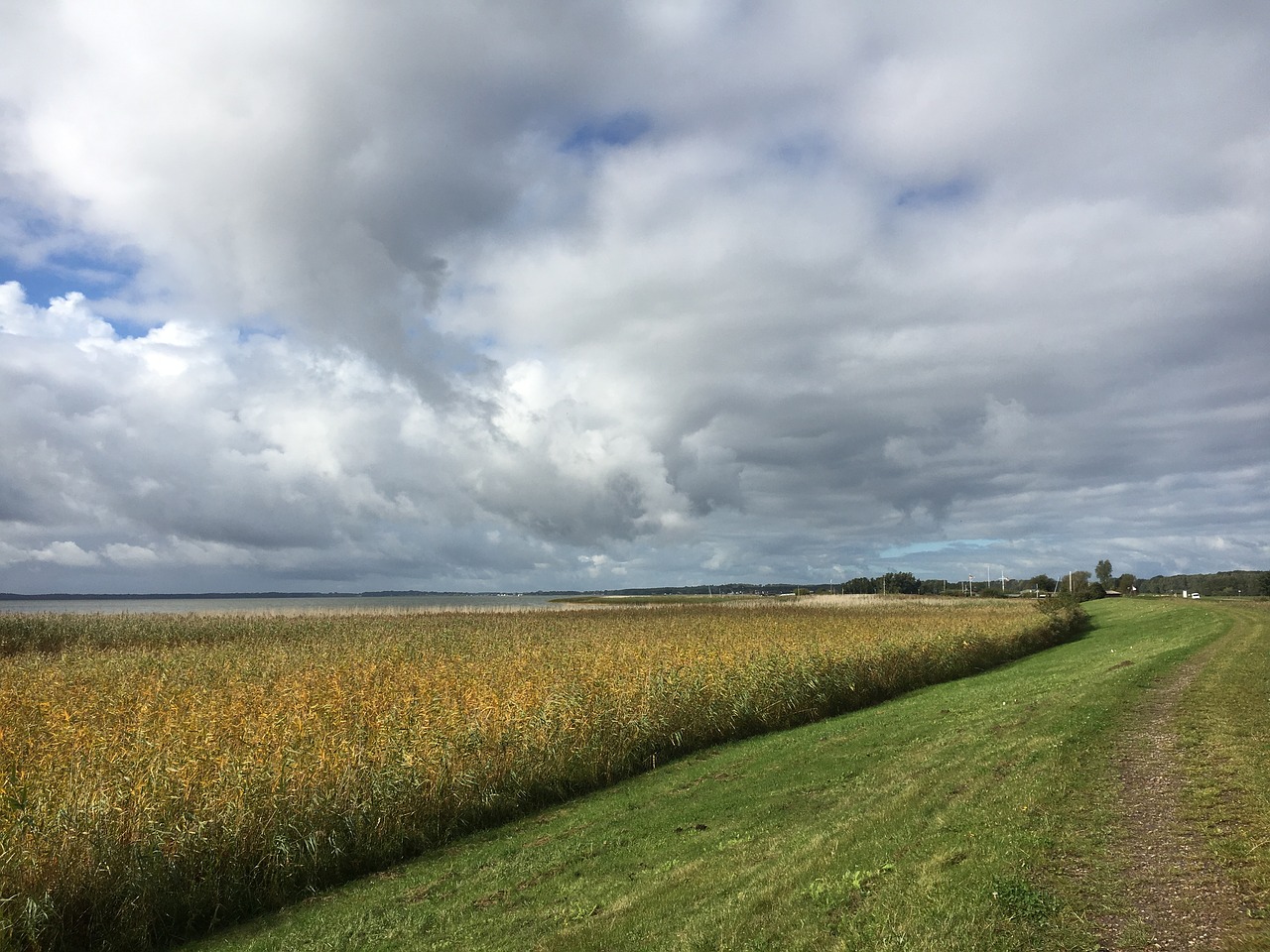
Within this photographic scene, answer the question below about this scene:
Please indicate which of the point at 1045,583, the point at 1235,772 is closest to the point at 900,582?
the point at 1045,583

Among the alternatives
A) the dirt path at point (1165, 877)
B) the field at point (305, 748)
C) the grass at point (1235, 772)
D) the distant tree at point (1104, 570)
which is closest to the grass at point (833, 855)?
the grass at point (1235, 772)

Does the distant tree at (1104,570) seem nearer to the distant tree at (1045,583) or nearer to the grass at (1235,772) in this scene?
the distant tree at (1045,583)

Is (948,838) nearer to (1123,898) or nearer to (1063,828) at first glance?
(1063,828)

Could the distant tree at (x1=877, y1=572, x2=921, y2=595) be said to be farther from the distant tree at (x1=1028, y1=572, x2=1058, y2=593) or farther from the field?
the field

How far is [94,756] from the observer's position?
1123 cm

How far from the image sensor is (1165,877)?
6312mm

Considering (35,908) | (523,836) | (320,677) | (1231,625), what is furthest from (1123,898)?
(1231,625)

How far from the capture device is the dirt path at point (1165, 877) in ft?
17.7

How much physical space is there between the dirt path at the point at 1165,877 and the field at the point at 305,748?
924cm

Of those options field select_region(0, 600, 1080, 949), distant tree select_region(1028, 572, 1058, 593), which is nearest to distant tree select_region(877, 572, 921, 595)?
distant tree select_region(1028, 572, 1058, 593)

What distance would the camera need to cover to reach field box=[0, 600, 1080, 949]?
8.57 metres

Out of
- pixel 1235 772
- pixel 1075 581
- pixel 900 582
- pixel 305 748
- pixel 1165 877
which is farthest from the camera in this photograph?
pixel 900 582

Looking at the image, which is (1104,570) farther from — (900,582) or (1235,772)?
(1235,772)

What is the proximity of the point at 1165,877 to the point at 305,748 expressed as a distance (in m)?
11.6
